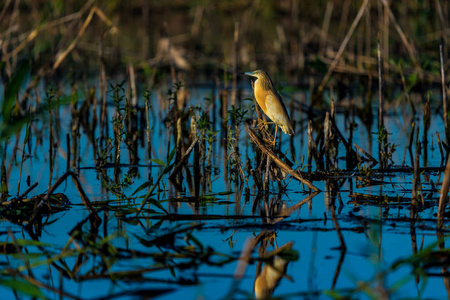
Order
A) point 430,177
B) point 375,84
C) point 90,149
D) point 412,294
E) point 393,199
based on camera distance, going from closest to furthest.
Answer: point 412,294
point 393,199
point 430,177
point 90,149
point 375,84

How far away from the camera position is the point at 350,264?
3594 millimetres

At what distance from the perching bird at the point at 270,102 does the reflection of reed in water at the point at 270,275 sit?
158cm

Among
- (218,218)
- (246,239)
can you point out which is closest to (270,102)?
(218,218)

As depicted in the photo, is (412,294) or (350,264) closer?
(412,294)

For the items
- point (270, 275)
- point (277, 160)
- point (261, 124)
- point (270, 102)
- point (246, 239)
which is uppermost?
point (270, 102)

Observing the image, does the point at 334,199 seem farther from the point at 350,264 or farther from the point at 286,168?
the point at 350,264

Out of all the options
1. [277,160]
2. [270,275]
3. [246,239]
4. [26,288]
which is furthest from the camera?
[277,160]

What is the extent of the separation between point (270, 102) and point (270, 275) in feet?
6.54

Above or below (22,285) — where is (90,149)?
above

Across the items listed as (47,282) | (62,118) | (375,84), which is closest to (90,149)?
(62,118)

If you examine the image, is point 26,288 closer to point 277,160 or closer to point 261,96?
point 277,160

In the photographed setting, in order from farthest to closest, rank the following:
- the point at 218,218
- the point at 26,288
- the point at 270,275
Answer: the point at 218,218 < the point at 270,275 < the point at 26,288

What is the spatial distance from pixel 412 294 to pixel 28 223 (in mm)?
2260

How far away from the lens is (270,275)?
3449 millimetres
